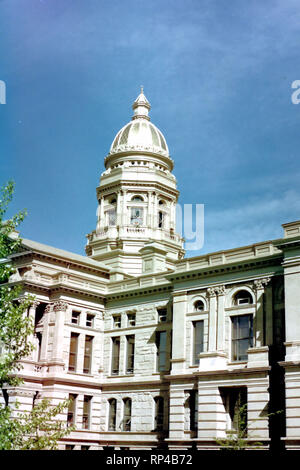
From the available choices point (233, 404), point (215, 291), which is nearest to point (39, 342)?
point (215, 291)

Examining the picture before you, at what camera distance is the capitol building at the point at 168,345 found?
1615 inches

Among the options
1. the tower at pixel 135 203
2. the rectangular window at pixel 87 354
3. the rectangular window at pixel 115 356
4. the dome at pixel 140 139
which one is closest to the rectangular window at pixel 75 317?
the rectangular window at pixel 87 354

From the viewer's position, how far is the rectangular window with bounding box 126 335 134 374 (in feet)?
175

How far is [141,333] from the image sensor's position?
53.0m

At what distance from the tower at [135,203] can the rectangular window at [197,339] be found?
1953 cm

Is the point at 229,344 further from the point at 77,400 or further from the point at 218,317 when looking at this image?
the point at 77,400

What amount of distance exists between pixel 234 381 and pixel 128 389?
12678 millimetres

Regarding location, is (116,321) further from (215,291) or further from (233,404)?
(233,404)

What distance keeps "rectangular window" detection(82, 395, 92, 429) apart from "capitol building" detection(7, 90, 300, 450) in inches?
3.3

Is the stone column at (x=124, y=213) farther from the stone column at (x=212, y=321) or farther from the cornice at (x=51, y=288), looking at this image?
the stone column at (x=212, y=321)

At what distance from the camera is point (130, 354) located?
5381cm

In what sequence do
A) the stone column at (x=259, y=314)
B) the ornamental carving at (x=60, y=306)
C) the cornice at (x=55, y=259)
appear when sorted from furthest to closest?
the cornice at (x=55, y=259) → the ornamental carving at (x=60, y=306) → the stone column at (x=259, y=314)

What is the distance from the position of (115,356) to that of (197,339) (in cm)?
1031
